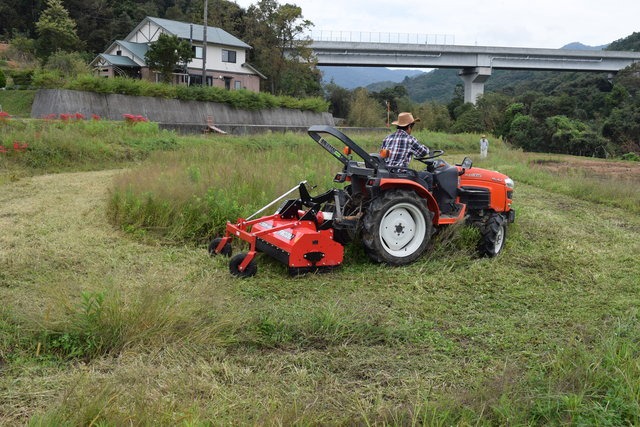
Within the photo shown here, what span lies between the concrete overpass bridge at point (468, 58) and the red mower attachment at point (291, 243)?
4449 cm

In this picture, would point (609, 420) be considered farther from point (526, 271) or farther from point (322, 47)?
point (322, 47)

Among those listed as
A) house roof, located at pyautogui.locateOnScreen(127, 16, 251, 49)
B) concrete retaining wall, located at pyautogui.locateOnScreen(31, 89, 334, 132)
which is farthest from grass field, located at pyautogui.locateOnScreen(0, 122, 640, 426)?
house roof, located at pyautogui.locateOnScreen(127, 16, 251, 49)

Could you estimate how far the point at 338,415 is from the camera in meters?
2.90

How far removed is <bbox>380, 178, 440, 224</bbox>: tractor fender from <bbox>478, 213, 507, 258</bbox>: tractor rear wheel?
644mm

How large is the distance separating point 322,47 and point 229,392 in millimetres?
47837

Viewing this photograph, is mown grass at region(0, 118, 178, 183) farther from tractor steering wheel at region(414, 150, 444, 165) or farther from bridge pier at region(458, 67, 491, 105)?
bridge pier at region(458, 67, 491, 105)

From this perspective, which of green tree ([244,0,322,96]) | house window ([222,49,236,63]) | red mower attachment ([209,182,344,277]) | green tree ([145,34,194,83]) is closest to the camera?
red mower attachment ([209,182,344,277])

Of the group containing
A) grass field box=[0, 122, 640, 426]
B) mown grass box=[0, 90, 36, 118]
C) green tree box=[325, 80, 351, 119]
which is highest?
green tree box=[325, 80, 351, 119]

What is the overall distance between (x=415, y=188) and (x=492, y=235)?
1.11 m

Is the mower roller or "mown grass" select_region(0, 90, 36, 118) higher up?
"mown grass" select_region(0, 90, 36, 118)

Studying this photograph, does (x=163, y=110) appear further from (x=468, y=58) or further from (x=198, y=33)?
(x=468, y=58)

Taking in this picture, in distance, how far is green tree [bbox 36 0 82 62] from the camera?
32.7 metres

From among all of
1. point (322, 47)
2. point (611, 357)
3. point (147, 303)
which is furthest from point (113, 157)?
point (322, 47)

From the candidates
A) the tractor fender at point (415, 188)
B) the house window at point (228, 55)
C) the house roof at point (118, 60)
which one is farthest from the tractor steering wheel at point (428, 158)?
the house window at point (228, 55)
